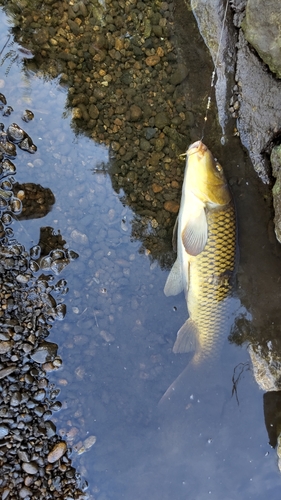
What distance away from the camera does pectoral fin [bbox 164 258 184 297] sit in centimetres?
345

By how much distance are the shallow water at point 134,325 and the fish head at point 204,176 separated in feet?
1.23

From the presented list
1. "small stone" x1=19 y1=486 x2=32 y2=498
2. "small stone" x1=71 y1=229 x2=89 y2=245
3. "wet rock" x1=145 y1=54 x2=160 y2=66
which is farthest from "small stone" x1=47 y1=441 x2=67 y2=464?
"wet rock" x1=145 y1=54 x2=160 y2=66

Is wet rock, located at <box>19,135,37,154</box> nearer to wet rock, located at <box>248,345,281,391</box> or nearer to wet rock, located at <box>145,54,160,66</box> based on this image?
wet rock, located at <box>145,54,160,66</box>

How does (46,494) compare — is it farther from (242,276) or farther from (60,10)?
(60,10)

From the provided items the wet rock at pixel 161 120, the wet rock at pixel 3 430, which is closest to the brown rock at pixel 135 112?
the wet rock at pixel 161 120

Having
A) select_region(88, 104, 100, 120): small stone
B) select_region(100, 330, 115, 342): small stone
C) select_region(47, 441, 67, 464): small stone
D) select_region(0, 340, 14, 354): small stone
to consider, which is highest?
select_region(88, 104, 100, 120): small stone

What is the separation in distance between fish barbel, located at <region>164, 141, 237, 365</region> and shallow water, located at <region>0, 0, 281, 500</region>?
197 millimetres

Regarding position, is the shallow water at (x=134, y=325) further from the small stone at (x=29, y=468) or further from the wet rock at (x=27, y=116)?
the small stone at (x=29, y=468)

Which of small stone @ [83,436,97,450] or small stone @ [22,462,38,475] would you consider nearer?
small stone @ [22,462,38,475]

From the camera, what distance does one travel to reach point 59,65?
3.44 metres

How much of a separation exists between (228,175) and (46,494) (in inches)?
124

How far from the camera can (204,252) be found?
3232mm

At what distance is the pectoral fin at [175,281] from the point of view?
345 cm

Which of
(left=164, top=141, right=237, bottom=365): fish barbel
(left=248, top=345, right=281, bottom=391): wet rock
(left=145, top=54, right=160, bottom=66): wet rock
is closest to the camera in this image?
(left=164, top=141, right=237, bottom=365): fish barbel
